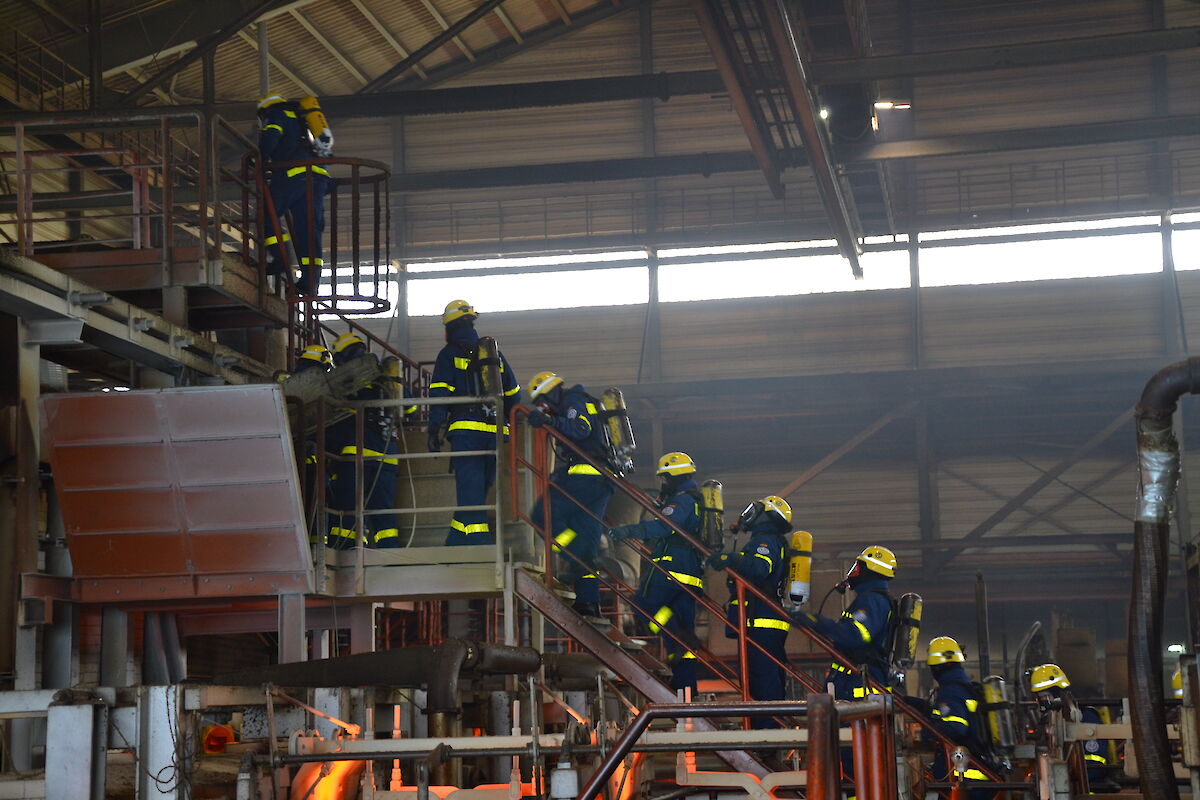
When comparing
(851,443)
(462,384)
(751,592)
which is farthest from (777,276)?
(751,592)

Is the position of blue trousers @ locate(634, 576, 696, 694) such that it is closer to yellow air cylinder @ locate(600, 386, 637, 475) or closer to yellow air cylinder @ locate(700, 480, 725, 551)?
yellow air cylinder @ locate(700, 480, 725, 551)

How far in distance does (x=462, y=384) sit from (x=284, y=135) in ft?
9.77

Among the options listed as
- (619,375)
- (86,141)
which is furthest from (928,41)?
(86,141)

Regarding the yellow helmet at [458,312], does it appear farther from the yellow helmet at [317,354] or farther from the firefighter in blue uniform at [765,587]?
the firefighter in blue uniform at [765,587]

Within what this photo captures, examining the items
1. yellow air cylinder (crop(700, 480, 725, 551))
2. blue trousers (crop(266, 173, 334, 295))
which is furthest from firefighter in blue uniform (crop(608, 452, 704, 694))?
blue trousers (crop(266, 173, 334, 295))

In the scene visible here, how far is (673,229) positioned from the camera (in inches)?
977

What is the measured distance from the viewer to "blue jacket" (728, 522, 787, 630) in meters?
12.0

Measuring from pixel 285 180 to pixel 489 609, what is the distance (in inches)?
190

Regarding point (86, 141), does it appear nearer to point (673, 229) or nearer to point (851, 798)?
point (673, 229)

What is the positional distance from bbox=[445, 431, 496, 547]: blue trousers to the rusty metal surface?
4.59ft

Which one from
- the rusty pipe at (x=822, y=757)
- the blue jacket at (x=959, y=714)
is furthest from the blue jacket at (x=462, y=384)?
the rusty pipe at (x=822, y=757)

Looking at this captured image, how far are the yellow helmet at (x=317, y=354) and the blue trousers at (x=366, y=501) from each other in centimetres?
98

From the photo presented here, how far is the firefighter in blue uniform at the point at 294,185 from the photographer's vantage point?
12641 millimetres

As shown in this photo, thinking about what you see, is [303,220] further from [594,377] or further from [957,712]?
[594,377]
